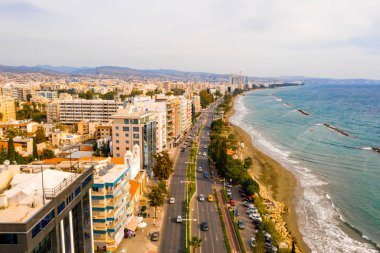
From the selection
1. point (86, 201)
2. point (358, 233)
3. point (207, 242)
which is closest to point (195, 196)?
point (207, 242)

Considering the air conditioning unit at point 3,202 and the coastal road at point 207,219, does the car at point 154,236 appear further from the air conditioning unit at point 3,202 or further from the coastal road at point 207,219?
the air conditioning unit at point 3,202

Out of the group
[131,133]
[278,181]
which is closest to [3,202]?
[131,133]

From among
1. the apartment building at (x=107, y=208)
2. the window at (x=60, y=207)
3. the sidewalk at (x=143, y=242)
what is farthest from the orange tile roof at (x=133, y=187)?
the window at (x=60, y=207)

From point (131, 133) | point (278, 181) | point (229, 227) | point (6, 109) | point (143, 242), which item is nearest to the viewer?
point (143, 242)

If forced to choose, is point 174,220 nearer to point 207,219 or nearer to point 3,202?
point 207,219

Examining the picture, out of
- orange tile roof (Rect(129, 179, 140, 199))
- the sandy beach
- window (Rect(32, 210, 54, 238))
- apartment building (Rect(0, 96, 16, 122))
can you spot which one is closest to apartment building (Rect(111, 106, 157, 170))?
orange tile roof (Rect(129, 179, 140, 199))

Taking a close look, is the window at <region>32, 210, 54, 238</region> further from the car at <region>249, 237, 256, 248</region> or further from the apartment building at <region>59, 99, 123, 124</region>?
the apartment building at <region>59, 99, 123, 124</region>
